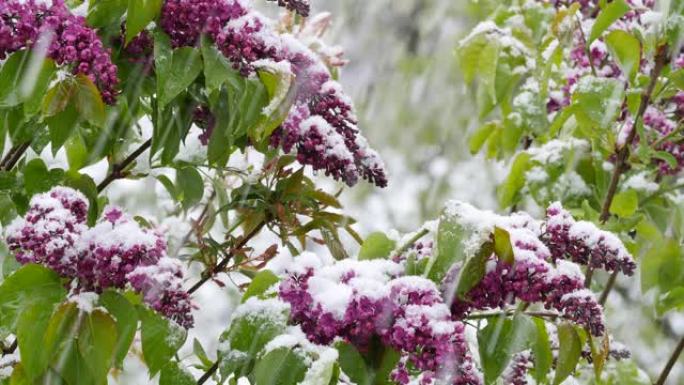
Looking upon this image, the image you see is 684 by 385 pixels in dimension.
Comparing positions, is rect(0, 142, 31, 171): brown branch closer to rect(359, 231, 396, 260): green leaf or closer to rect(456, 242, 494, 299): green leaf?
rect(359, 231, 396, 260): green leaf

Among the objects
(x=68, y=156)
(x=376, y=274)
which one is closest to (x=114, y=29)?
(x=68, y=156)

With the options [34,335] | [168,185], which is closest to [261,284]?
[34,335]

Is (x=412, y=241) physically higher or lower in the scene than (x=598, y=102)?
lower

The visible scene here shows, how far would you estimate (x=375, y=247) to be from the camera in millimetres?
1498

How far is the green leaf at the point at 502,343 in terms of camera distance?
1332mm

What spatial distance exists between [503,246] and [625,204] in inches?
38.0

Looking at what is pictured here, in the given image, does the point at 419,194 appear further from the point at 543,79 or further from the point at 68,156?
the point at 68,156

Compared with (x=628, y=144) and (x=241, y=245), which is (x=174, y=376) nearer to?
(x=241, y=245)

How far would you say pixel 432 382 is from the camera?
1.34 metres

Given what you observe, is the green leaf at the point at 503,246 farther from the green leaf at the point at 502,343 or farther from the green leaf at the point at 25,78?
the green leaf at the point at 25,78

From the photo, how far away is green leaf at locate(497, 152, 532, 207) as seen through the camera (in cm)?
244

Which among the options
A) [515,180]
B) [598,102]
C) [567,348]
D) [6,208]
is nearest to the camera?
[567,348]

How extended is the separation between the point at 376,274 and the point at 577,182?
3.80 ft

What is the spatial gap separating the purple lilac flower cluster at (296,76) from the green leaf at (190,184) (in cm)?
21
